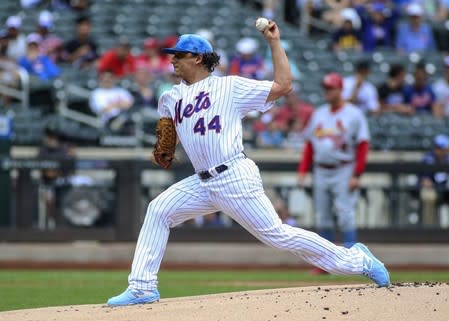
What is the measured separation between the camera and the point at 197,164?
7527 millimetres

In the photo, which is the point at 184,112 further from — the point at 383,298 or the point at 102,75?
the point at 102,75

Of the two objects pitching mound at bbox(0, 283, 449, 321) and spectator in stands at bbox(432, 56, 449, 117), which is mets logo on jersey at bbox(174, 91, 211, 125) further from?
spectator in stands at bbox(432, 56, 449, 117)

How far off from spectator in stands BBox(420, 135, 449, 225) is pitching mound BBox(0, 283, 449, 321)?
7.36 metres

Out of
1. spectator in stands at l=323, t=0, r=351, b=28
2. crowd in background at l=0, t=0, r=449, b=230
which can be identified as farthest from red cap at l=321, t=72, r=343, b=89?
spectator in stands at l=323, t=0, r=351, b=28

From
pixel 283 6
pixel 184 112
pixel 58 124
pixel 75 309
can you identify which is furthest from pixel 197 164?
pixel 283 6

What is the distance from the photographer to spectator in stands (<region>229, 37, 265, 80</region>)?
17016 millimetres

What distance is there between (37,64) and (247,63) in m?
3.09

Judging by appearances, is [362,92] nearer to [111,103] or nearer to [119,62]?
[119,62]

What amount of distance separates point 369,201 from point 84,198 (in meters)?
3.75

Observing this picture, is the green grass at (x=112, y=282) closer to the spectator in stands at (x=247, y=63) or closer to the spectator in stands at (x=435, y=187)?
the spectator in stands at (x=435, y=187)

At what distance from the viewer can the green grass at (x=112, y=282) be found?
979 centimetres

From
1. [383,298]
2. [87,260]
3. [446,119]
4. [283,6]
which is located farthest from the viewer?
[283,6]

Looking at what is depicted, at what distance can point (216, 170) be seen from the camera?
7441 millimetres

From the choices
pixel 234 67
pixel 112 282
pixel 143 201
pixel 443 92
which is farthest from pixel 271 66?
pixel 112 282
